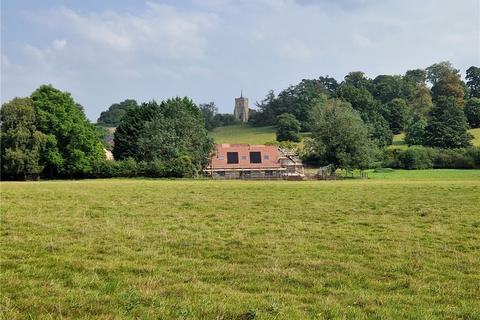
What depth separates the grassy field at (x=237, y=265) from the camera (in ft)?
22.1

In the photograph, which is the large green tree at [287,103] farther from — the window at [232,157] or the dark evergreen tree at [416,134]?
the window at [232,157]

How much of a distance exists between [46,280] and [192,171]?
59285mm

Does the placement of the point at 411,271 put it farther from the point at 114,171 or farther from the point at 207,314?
the point at 114,171

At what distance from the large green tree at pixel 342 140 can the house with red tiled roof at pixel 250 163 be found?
9352mm

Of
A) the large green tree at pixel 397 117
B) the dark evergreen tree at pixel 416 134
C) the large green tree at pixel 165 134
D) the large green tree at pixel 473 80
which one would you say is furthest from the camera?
the large green tree at pixel 473 80

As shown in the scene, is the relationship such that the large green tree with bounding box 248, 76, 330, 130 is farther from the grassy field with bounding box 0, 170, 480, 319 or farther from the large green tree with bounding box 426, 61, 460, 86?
the grassy field with bounding box 0, 170, 480, 319

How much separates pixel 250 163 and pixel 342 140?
20117 mm

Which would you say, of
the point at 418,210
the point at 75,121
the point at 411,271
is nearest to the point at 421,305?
the point at 411,271

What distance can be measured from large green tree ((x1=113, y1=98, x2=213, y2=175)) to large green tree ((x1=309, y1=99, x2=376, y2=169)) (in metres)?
18.6

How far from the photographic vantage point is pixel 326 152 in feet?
244

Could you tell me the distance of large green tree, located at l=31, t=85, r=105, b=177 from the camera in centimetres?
6178

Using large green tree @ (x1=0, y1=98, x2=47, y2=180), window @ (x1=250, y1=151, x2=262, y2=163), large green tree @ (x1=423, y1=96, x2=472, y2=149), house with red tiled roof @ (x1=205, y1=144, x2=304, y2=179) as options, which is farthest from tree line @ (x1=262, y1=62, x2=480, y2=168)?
large green tree @ (x1=0, y1=98, x2=47, y2=180)

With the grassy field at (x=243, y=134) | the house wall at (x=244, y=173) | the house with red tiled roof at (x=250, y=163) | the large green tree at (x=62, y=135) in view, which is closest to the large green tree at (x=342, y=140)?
the house with red tiled roof at (x=250, y=163)

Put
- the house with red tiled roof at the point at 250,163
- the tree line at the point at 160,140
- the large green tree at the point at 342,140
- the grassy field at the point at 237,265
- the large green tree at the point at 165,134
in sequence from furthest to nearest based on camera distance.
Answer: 1. the house with red tiled roof at the point at 250,163
2. the large green tree at the point at 165,134
3. the large green tree at the point at 342,140
4. the tree line at the point at 160,140
5. the grassy field at the point at 237,265
